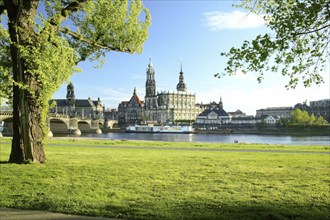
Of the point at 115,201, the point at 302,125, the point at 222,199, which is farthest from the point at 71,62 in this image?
the point at 302,125

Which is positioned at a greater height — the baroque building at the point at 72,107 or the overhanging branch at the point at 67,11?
the baroque building at the point at 72,107

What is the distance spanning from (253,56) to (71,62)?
7.43 meters

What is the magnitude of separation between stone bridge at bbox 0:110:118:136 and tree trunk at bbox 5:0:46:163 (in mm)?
59834

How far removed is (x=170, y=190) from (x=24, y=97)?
670 centimetres

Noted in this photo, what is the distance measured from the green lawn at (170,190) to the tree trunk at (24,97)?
0.78 metres

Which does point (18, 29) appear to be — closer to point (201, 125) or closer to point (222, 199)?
point (222, 199)

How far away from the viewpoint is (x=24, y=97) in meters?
12.5

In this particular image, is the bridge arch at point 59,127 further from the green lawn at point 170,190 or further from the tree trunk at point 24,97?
the green lawn at point 170,190

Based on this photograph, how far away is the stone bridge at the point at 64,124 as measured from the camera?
78.1m

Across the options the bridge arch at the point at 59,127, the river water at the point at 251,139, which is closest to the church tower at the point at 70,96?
the bridge arch at the point at 59,127

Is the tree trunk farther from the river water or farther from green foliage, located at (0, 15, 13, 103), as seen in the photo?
the river water

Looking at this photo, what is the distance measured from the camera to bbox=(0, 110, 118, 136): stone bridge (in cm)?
7806

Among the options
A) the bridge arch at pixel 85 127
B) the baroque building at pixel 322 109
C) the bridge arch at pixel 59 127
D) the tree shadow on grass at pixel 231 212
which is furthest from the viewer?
the baroque building at pixel 322 109

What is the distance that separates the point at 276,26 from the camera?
7.07 metres
